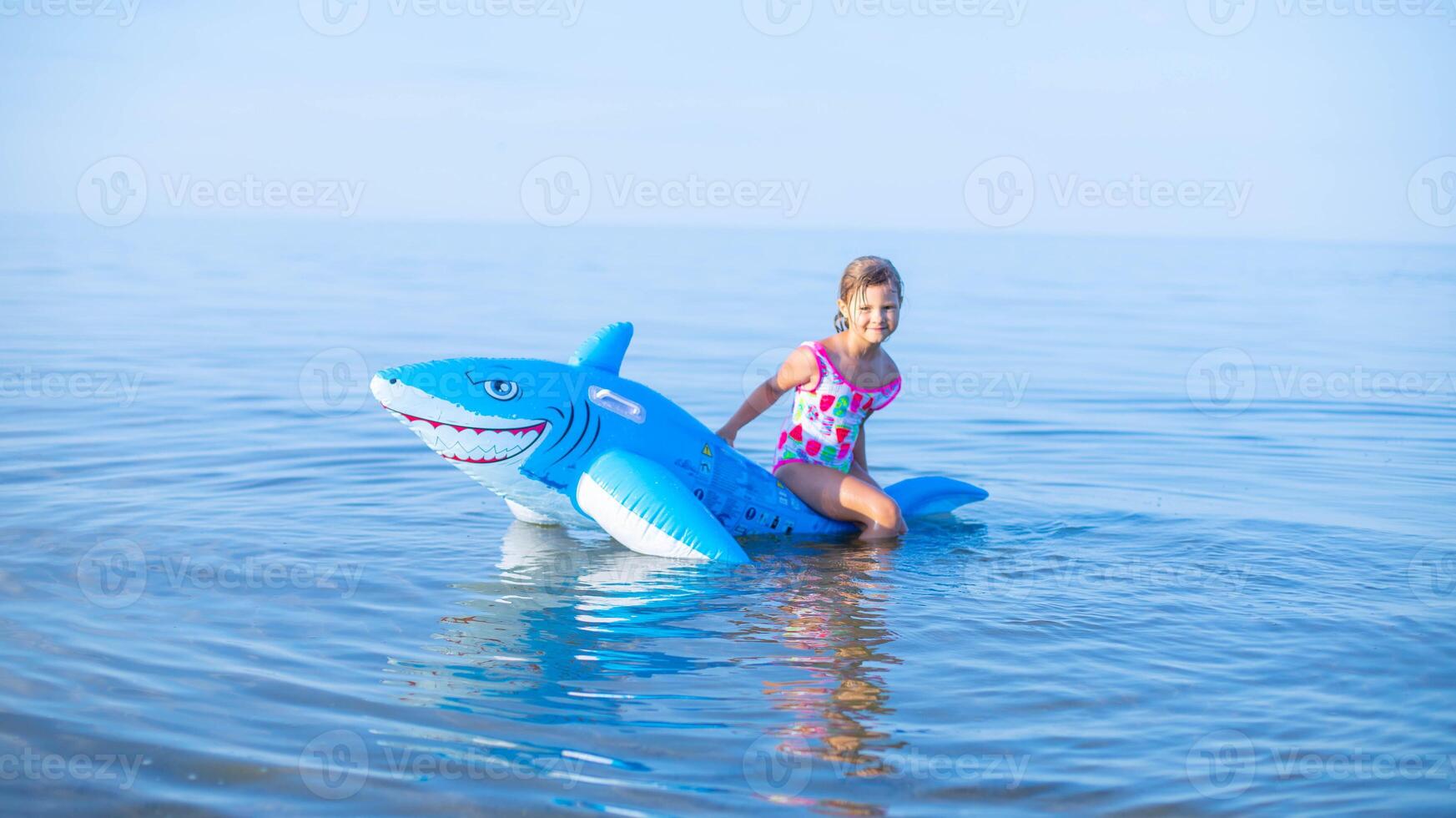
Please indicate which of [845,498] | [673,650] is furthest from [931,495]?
[673,650]

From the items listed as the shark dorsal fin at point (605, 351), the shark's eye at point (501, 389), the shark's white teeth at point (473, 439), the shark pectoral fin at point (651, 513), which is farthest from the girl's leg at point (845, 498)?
the shark's eye at point (501, 389)

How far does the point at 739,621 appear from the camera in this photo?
5.43 meters

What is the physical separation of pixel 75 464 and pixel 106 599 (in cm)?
326

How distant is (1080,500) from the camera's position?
8164mm

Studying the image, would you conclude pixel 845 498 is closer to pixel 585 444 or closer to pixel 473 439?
pixel 585 444

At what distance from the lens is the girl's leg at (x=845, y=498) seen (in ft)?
23.1

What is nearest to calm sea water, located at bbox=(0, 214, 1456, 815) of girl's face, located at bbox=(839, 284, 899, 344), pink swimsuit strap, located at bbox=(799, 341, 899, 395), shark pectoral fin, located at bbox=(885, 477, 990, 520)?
shark pectoral fin, located at bbox=(885, 477, 990, 520)

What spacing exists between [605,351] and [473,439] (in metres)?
0.96

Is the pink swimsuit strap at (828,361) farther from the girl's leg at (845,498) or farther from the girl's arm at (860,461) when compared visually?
the girl's leg at (845,498)

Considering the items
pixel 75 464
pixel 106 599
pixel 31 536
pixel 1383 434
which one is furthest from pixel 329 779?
pixel 1383 434

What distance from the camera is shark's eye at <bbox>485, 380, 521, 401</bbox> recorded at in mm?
6238

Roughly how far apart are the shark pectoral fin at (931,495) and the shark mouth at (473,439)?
2371 millimetres

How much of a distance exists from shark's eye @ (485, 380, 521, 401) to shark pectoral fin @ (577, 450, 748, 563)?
0.54m

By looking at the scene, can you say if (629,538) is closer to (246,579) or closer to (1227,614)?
(246,579)
